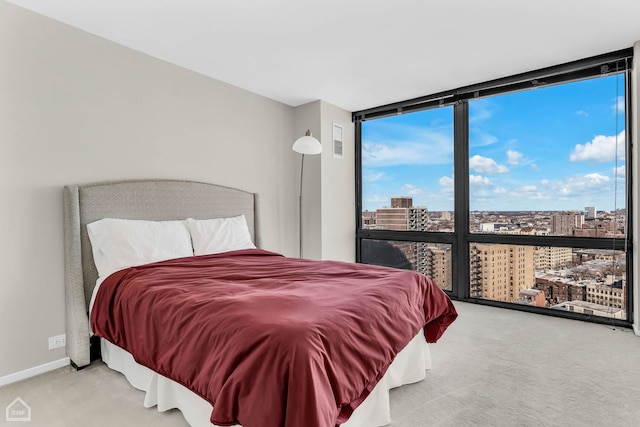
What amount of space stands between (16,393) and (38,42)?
2.33m

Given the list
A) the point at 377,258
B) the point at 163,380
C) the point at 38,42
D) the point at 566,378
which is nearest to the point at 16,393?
the point at 163,380

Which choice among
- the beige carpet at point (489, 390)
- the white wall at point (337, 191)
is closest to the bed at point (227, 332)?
the beige carpet at point (489, 390)

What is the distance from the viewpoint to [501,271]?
3.89m

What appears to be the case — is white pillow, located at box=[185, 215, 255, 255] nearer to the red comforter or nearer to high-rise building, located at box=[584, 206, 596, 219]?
the red comforter

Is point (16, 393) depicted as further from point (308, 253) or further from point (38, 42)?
point (308, 253)

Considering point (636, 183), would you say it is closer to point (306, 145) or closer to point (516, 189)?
point (516, 189)

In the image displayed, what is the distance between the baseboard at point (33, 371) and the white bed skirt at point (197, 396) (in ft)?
0.98

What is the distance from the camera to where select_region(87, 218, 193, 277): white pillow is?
8.13 feet

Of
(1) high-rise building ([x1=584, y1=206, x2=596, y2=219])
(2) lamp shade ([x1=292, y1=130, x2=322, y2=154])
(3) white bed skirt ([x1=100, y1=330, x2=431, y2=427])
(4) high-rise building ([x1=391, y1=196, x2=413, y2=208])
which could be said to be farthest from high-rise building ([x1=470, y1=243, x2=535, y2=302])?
(2) lamp shade ([x1=292, y1=130, x2=322, y2=154])

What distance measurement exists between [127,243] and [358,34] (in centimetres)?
237

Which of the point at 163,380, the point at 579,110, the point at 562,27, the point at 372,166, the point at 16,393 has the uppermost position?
the point at 562,27

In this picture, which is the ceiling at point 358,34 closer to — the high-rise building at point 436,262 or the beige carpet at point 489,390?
the high-rise building at point 436,262

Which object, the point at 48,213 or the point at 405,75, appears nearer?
the point at 48,213

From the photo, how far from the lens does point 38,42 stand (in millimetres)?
2451
